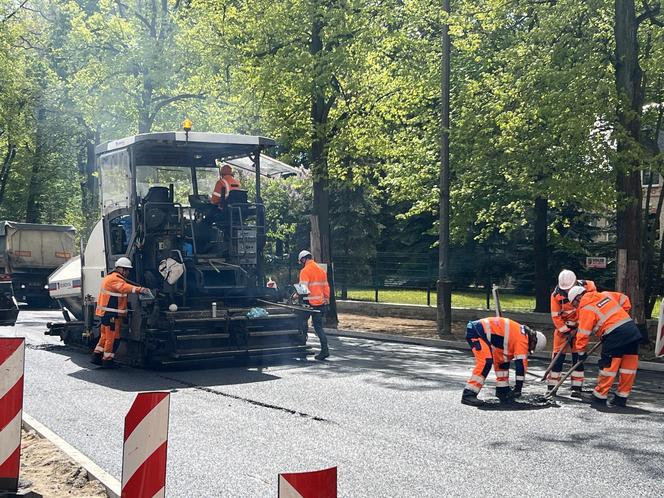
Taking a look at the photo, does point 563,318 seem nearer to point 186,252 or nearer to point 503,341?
point 503,341

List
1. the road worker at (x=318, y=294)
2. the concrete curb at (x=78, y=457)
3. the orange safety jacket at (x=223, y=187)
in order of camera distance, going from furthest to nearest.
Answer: the road worker at (x=318, y=294) → the orange safety jacket at (x=223, y=187) → the concrete curb at (x=78, y=457)

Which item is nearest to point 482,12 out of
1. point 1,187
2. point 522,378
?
point 522,378

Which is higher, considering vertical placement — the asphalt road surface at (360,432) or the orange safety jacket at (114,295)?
the orange safety jacket at (114,295)

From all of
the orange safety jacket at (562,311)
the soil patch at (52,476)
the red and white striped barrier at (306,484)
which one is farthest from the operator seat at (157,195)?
the red and white striped barrier at (306,484)

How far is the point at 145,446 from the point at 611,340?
7.17 meters

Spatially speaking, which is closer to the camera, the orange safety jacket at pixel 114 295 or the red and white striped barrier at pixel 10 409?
the red and white striped barrier at pixel 10 409

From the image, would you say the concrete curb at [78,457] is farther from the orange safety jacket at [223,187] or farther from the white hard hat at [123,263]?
the orange safety jacket at [223,187]

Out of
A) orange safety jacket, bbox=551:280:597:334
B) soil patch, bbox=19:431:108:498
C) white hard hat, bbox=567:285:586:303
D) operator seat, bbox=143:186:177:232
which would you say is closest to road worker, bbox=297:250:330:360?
operator seat, bbox=143:186:177:232

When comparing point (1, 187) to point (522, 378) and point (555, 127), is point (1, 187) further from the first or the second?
point (522, 378)

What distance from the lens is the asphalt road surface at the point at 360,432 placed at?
7059mm

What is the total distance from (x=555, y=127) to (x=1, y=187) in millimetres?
34225

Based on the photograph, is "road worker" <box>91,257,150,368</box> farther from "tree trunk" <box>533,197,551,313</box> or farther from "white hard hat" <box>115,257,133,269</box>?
"tree trunk" <box>533,197,551,313</box>

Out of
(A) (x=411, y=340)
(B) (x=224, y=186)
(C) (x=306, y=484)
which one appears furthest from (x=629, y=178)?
(C) (x=306, y=484)

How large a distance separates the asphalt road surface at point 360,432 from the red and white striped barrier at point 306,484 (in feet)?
11.8
